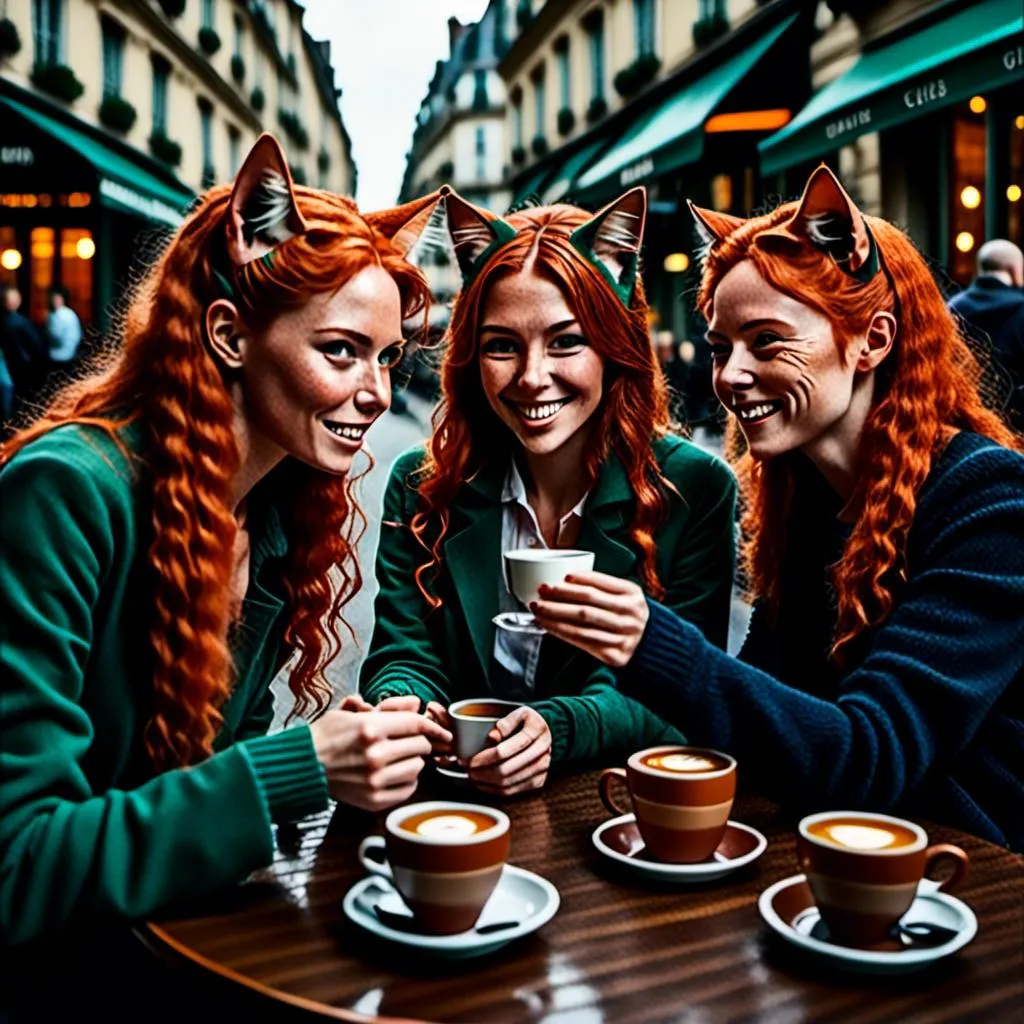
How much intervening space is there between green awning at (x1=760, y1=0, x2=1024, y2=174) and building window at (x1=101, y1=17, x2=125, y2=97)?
48.6ft

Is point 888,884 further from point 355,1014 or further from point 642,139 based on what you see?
point 642,139

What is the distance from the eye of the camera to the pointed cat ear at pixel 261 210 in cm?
180

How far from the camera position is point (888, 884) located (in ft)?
4.42

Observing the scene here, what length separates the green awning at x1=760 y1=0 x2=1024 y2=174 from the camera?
7500mm

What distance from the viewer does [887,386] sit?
7.45 ft

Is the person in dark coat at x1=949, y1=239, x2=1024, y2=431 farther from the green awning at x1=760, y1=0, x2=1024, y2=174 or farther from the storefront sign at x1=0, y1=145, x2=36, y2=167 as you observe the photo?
the storefront sign at x1=0, y1=145, x2=36, y2=167

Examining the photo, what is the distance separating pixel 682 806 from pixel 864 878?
0.95 ft

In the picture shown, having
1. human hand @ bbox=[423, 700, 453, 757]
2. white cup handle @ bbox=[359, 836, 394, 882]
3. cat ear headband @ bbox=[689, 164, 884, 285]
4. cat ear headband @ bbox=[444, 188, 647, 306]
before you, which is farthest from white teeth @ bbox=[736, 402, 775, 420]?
white cup handle @ bbox=[359, 836, 394, 882]

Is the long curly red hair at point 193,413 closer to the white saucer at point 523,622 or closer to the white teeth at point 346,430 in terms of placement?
the white teeth at point 346,430

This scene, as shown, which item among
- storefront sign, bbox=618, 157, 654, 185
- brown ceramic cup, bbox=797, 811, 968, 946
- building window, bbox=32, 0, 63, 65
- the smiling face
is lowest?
brown ceramic cup, bbox=797, 811, 968, 946

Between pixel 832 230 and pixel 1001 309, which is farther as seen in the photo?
pixel 1001 309

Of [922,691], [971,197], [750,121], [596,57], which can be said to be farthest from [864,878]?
[596,57]

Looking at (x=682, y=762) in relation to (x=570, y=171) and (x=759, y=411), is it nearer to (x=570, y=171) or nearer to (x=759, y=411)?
(x=759, y=411)

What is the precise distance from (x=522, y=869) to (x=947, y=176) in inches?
407
